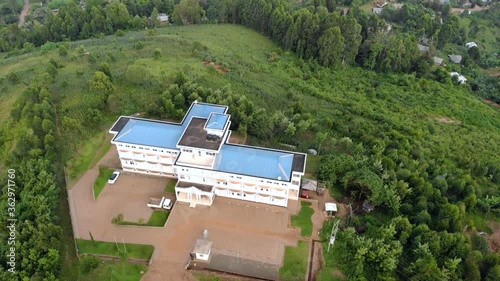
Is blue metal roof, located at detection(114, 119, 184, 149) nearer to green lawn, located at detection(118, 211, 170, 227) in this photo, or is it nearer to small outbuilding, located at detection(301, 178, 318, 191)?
green lawn, located at detection(118, 211, 170, 227)

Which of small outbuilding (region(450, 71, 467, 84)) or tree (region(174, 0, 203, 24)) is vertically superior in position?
tree (region(174, 0, 203, 24))

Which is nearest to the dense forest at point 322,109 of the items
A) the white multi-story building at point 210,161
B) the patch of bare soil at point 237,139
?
the patch of bare soil at point 237,139

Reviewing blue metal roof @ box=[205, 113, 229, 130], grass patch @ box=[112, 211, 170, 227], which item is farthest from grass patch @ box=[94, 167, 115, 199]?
blue metal roof @ box=[205, 113, 229, 130]

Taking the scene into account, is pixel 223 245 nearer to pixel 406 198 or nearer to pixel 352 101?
pixel 406 198

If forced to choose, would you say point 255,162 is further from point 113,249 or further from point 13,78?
point 13,78

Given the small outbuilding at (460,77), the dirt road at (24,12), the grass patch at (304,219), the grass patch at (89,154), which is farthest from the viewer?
the dirt road at (24,12)

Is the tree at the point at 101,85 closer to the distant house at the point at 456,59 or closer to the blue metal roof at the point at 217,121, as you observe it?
the blue metal roof at the point at 217,121
